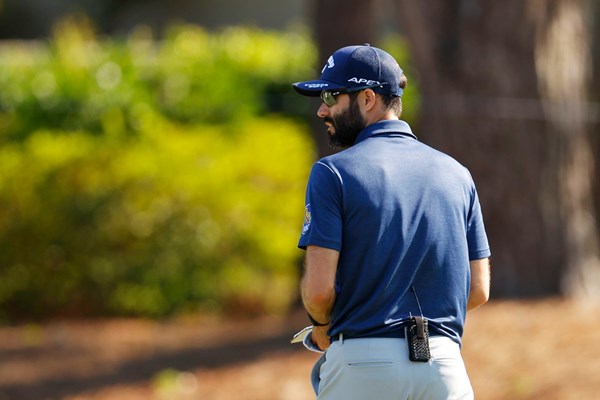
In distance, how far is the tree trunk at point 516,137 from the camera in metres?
8.63

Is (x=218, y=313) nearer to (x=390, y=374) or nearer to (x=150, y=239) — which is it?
(x=150, y=239)

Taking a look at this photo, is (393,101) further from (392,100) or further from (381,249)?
(381,249)

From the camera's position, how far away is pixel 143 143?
1071 cm

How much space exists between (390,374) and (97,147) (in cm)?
744

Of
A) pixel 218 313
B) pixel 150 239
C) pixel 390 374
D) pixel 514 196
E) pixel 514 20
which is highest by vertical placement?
pixel 514 20

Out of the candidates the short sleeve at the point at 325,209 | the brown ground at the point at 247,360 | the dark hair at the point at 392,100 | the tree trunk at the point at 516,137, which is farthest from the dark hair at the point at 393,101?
the tree trunk at the point at 516,137

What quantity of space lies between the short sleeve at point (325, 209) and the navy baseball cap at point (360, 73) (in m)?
0.33

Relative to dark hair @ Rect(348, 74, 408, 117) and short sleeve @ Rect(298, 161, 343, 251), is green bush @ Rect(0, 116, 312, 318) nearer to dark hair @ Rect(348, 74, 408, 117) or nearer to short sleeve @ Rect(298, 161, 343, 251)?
dark hair @ Rect(348, 74, 408, 117)

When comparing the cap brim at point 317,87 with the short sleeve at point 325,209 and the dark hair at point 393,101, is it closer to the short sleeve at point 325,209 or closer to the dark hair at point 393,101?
the dark hair at point 393,101

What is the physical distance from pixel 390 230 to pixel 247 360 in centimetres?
484

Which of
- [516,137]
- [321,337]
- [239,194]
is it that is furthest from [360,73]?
[239,194]

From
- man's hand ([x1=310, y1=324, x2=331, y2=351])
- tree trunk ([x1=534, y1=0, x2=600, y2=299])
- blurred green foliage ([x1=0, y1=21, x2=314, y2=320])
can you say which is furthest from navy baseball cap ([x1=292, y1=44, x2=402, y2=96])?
blurred green foliage ([x1=0, y1=21, x2=314, y2=320])

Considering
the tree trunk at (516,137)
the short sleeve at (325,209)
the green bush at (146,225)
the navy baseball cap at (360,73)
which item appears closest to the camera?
the short sleeve at (325,209)

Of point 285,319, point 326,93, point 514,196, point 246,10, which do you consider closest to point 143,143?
point 285,319
